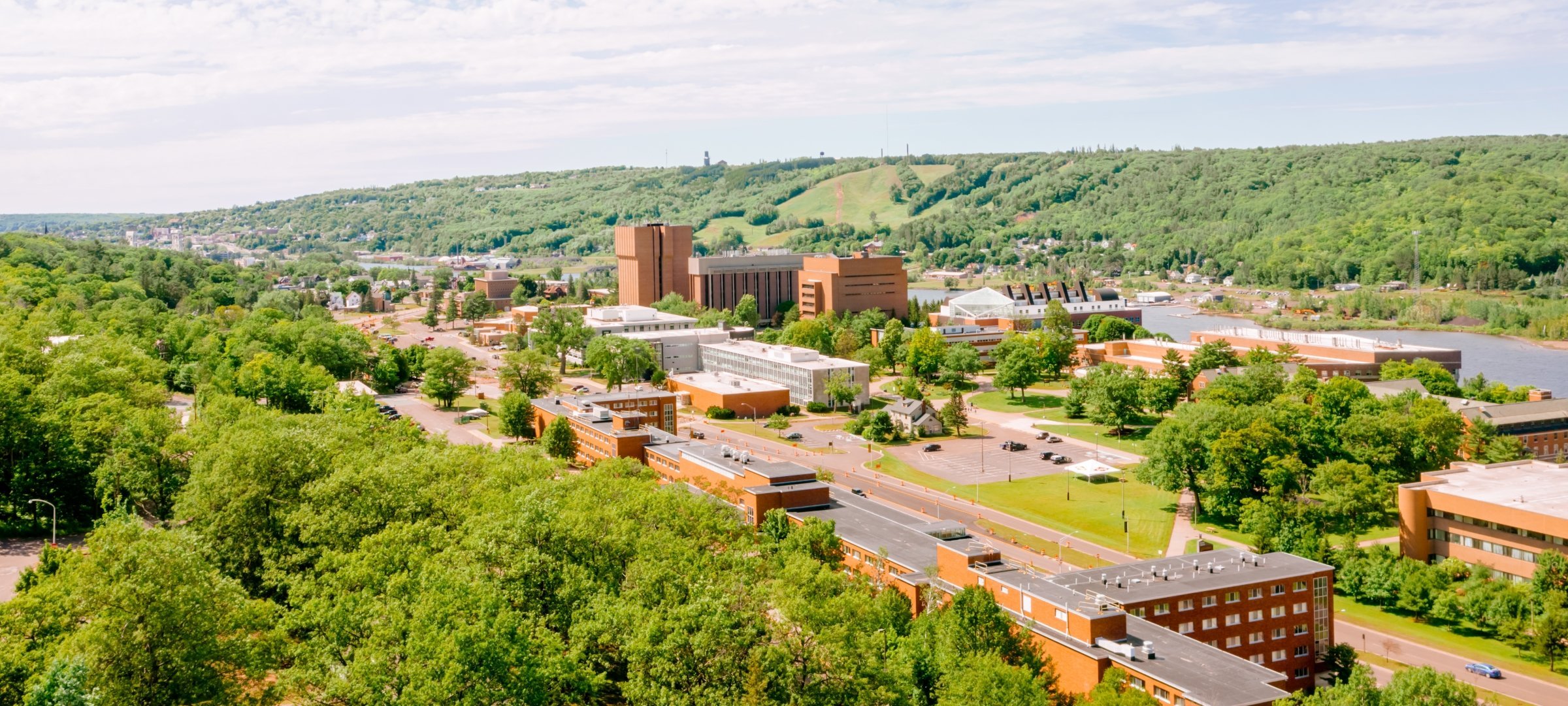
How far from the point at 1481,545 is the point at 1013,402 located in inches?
1449

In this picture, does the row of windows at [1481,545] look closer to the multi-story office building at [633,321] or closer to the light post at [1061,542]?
the light post at [1061,542]

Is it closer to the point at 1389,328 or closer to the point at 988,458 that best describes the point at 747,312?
the point at 988,458

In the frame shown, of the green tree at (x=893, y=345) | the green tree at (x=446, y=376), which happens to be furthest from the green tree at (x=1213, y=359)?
the green tree at (x=446, y=376)

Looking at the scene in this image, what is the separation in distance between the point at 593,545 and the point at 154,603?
9.30 meters

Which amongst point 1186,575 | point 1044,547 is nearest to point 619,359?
point 1044,547

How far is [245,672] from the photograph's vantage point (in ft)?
72.8

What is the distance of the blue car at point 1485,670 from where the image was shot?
30969 millimetres

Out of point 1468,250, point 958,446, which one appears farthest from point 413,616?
point 1468,250

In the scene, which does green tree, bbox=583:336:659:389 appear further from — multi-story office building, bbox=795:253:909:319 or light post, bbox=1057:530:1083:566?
light post, bbox=1057:530:1083:566

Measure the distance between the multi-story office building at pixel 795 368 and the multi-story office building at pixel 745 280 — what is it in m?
28.2

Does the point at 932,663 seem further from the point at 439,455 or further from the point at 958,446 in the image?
the point at 958,446

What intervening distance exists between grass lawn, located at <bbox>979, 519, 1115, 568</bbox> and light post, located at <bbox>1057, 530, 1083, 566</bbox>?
0.26ft

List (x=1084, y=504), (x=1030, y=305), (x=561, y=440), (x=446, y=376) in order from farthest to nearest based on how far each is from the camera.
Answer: (x=1030, y=305) → (x=446, y=376) → (x=561, y=440) → (x=1084, y=504)

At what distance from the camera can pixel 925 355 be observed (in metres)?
82.2
